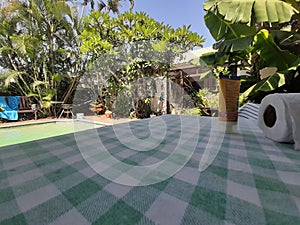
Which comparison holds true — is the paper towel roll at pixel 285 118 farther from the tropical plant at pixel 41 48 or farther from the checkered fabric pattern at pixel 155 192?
the tropical plant at pixel 41 48

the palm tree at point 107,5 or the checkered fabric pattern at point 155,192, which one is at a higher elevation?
the palm tree at point 107,5

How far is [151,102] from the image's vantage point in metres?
5.06

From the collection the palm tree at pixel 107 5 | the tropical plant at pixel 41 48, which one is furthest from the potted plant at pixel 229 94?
the palm tree at pixel 107 5

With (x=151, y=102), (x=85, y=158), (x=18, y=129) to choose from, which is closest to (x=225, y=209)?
(x=85, y=158)

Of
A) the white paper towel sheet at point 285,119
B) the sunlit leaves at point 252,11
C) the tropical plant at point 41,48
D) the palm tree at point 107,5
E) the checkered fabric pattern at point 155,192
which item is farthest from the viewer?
→ the palm tree at point 107,5

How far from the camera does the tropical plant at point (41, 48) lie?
552 centimetres

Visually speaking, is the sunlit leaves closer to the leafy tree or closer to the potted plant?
the potted plant

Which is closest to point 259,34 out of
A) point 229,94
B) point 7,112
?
point 229,94

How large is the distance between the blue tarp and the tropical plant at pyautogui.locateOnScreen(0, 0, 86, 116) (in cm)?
66

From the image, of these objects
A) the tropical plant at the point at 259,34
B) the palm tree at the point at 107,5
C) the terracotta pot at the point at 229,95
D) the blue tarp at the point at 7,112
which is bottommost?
the blue tarp at the point at 7,112

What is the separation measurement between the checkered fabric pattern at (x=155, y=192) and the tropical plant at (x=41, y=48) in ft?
19.9

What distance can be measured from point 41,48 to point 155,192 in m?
7.15

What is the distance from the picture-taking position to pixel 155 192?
0.49 meters

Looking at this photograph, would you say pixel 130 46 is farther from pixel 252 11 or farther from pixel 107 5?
pixel 107 5
